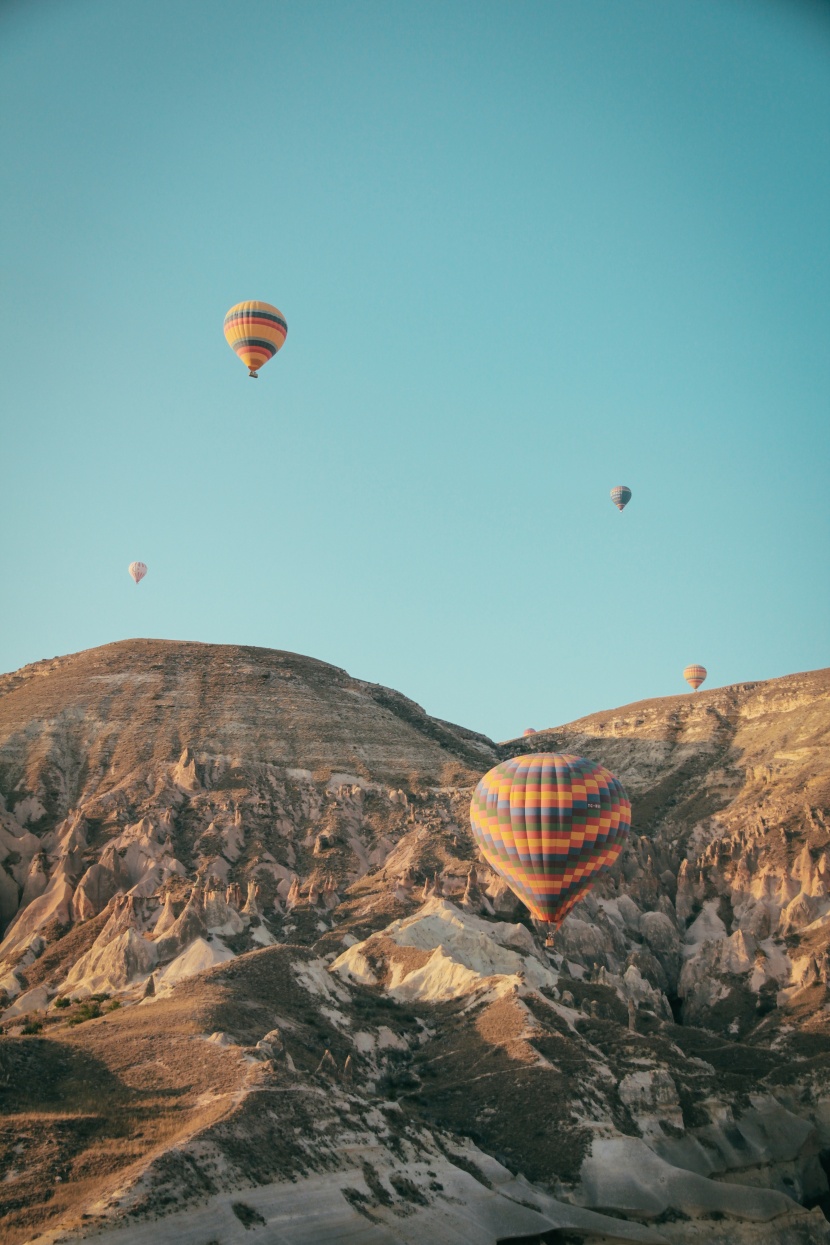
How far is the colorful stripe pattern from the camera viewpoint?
8938 centimetres

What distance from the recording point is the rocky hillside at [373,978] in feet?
206

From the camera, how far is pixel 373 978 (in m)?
95.6

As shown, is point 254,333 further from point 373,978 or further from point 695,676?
point 695,676

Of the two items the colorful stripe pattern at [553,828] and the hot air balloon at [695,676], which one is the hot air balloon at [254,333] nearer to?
the colorful stripe pattern at [553,828]

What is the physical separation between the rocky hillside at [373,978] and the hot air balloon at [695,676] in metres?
11.4

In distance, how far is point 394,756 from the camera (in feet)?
477

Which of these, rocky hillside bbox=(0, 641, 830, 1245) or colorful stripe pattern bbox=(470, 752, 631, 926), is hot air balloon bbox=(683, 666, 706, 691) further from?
colorful stripe pattern bbox=(470, 752, 631, 926)

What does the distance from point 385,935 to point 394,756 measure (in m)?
45.5

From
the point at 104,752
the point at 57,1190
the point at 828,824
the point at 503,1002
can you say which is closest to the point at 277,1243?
the point at 57,1190

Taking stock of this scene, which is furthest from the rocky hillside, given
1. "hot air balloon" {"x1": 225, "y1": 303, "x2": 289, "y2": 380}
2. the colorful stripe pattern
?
"hot air balloon" {"x1": 225, "y1": 303, "x2": 289, "y2": 380}

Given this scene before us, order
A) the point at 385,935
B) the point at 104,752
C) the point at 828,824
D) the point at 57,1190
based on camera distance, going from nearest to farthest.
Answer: the point at 57,1190 < the point at 385,935 < the point at 828,824 < the point at 104,752

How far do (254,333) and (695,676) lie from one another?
96.9 meters

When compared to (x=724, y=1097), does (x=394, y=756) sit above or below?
above

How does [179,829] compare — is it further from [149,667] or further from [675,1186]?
[675,1186]
